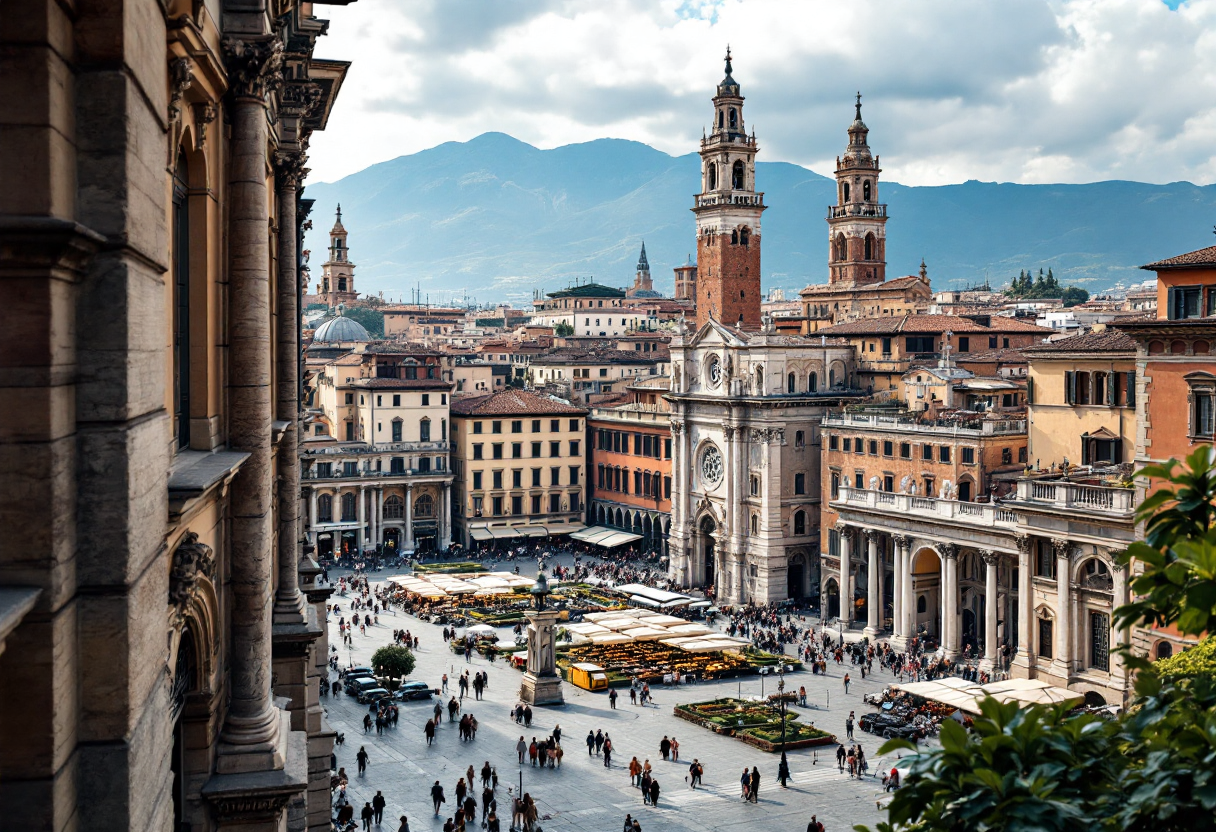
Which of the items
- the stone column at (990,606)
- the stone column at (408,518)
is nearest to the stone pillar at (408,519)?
the stone column at (408,518)

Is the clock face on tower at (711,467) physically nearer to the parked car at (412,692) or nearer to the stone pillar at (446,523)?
the stone pillar at (446,523)

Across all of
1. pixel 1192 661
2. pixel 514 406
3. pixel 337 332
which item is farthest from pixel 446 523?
pixel 1192 661

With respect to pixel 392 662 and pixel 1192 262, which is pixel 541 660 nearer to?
pixel 392 662

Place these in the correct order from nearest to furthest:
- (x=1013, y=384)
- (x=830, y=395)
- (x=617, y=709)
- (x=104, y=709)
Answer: (x=104, y=709) → (x=617, y=709) → (x=1013, y=384) → (x=830, y=395)

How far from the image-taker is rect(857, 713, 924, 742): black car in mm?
42178

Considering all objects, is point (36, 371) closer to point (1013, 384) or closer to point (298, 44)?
point (298, 44)

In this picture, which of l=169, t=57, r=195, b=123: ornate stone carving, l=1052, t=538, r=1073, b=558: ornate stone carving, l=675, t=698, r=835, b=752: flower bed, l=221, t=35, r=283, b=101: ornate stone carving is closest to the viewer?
l=169, t=57, r=195, b=123: ornate stone carving

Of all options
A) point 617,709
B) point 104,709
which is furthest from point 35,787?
point 617,709

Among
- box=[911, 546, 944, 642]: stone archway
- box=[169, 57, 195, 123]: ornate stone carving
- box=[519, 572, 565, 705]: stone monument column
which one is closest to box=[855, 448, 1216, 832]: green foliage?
box=[169, 57, 195, 123]: ornate stone carving

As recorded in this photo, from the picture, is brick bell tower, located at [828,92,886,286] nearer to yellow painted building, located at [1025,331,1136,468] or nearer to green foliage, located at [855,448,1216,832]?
yellow painted building, located at [1025,331,1136,468]

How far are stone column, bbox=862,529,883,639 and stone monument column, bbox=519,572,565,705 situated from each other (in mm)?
17243

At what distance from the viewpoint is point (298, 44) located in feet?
60.6

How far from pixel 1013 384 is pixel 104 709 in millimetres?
60646

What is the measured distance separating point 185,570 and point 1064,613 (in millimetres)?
40561
